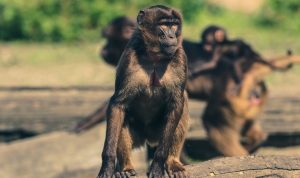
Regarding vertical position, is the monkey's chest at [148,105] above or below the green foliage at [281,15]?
above

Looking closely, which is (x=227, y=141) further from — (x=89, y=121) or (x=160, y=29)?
(x=160, y=29)

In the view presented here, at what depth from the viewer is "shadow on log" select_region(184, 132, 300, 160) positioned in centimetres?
1168

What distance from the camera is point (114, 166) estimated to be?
6.85 m

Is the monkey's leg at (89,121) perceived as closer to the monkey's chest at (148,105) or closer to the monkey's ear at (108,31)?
the monkey's ear at (108,31)

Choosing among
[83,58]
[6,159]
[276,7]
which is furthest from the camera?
[276,7]

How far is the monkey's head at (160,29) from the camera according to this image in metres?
6.82

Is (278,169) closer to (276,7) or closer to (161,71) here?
(161,71)

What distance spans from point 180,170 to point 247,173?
0.55 metres

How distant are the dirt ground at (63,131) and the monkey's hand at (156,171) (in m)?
2.98

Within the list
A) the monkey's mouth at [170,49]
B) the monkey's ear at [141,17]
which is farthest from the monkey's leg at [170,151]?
the monkey's ear at [141,17]

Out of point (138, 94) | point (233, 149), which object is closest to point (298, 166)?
point (138, 94)

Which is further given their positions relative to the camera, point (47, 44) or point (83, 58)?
point (47, 44)

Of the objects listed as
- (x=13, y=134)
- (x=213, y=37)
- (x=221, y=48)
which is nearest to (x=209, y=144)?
(x=221, y=48)

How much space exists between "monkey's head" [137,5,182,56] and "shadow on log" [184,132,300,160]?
4715 millimetres
